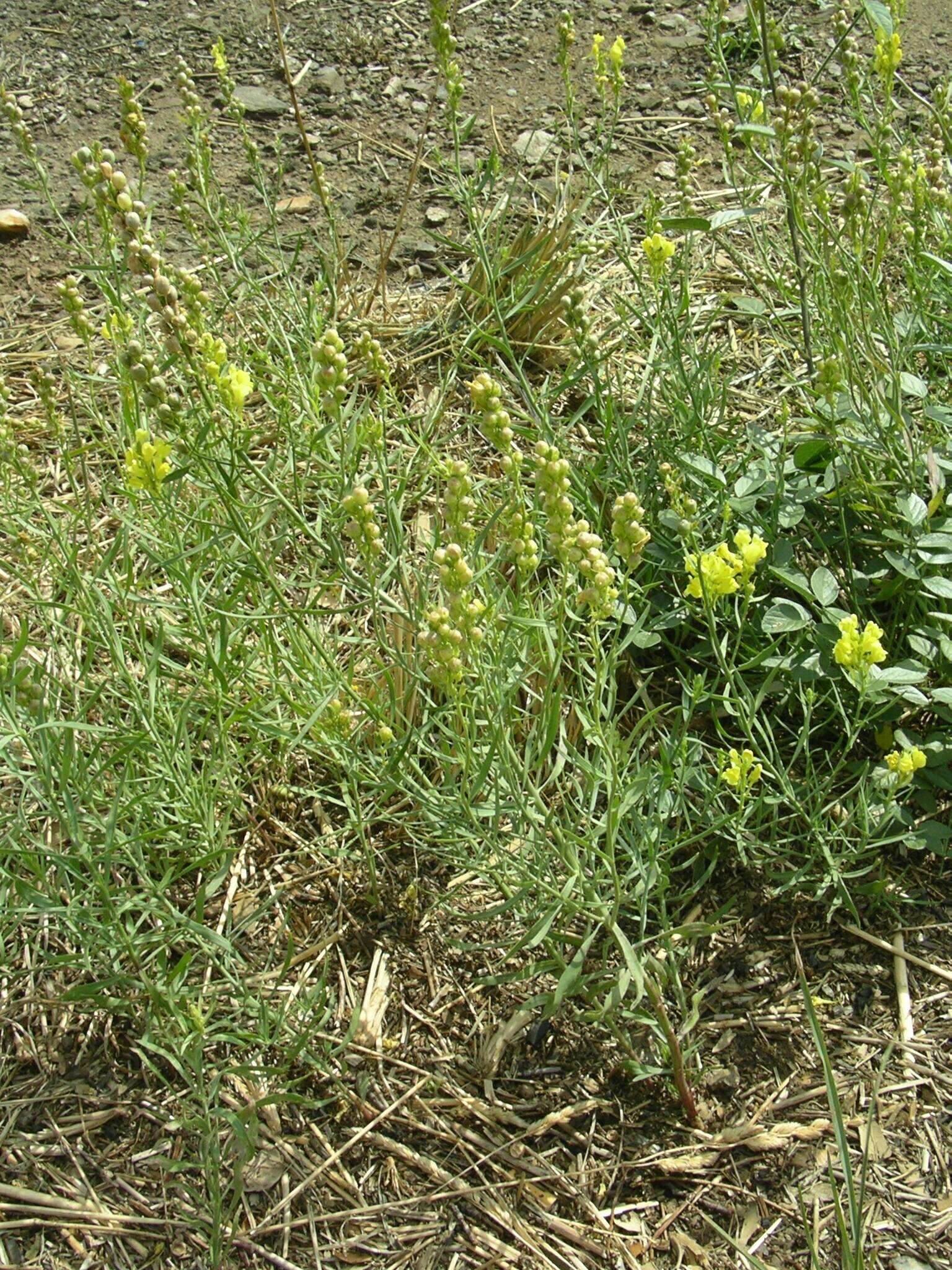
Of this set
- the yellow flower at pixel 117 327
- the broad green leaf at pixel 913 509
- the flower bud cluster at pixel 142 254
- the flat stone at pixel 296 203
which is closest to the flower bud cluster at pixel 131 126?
the flower bud cluster at pixel 142 254

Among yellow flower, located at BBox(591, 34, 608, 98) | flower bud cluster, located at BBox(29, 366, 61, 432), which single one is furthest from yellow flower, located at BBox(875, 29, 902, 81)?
flower bud cluster, located at BBox(29, 366, 61, 432)

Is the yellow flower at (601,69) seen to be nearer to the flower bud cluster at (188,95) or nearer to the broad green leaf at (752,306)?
the broad green leaf at (752,306)

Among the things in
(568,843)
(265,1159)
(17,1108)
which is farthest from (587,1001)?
(17,1108)

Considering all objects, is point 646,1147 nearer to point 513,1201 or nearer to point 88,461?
point 513,1201

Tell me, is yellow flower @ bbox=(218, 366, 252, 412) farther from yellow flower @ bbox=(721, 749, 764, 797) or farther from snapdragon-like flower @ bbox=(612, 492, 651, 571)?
yellow flower @ bbox=(721, 749, 764, 797)

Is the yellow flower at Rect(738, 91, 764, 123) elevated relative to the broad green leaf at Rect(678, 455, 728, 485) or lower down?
elevated

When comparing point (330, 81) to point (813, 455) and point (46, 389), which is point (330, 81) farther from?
point (813, 455)

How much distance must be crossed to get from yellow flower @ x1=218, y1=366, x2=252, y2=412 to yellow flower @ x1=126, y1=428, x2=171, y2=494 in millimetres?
148

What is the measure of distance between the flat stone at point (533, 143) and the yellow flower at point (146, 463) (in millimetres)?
2775

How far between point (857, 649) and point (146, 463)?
4.44 feet

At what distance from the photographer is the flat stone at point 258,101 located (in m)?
4.91

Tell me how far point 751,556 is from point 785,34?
138 inches

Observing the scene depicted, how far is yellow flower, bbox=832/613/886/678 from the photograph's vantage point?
220 centimetres

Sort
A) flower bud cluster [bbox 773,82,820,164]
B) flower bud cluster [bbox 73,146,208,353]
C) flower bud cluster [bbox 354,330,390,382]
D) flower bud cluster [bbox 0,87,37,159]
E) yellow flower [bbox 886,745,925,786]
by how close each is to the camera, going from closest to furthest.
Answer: flower bud cluster [bbox 73,146,208,353] → yellow flower [bbox 886,745,925,786] → flower bud cluster [bbox 354,330,390,382] → flower bud cluster [bbox 773,82,820,164] → flower bud cluster [bbox 0,87,37,159]
